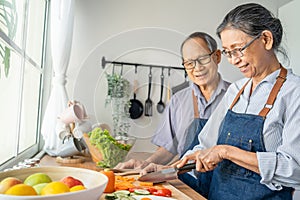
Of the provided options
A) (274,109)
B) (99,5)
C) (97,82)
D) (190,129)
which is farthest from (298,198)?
(99,5)

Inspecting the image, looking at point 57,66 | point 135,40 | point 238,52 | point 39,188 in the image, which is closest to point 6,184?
point 39,188

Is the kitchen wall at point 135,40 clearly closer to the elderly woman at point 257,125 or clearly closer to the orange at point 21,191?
the elderly woman at point 257,125

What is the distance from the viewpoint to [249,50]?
1088mm

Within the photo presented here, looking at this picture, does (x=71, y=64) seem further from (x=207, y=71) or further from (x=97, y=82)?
(x=207, y=71)

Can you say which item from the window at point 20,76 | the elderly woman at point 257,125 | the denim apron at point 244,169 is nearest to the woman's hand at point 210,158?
the elderly woman at point 257,125

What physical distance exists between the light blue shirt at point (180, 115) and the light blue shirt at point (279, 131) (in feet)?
0.47

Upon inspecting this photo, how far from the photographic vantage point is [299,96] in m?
1.03

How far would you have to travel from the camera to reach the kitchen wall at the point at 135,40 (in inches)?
52.5

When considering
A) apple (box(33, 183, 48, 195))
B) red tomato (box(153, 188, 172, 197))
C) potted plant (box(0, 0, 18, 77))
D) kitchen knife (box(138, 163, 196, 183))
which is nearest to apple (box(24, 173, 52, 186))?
apple (box(33, 183, 48, 195))

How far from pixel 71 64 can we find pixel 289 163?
1394 millimetres

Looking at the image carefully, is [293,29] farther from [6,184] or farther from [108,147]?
[6,184]

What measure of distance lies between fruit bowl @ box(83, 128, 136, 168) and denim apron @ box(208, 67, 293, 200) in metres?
0.33

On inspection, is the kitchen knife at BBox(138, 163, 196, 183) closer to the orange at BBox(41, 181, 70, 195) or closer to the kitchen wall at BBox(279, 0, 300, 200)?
the orange at BBox(41, 181, 70, 195)

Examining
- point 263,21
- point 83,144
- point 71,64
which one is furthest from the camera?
point 71,64
